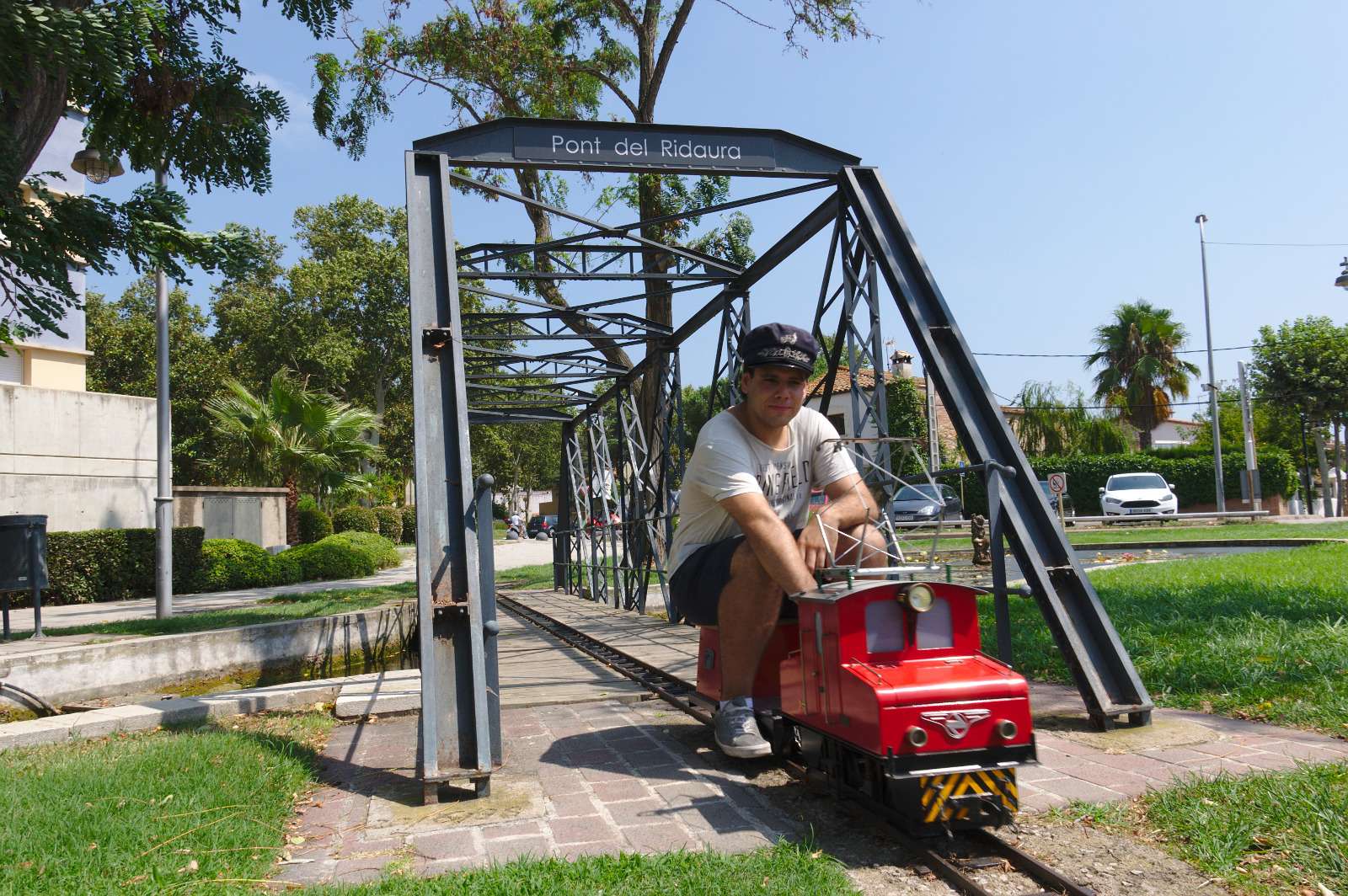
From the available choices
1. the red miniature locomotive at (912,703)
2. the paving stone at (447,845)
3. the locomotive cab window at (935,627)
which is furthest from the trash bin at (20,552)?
the locomotive cab window at (935,627)

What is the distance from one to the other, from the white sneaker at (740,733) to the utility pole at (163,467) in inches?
417

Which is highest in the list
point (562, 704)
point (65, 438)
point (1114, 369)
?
point (1114, 369)

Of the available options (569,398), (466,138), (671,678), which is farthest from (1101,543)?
(466,138)

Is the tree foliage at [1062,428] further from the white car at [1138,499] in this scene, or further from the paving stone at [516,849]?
the paving stone at [516,849]

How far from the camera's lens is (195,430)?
117 ft

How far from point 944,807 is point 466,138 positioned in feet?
16.3

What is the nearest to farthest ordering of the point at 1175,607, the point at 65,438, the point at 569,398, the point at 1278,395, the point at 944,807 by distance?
the point at 944,807 → the point at 1175,607 → the point at 569,398 → the point at 65,438 → the point at 1278,395

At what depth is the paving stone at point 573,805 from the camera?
3.75m

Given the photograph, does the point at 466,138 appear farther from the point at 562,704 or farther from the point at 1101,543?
the point at 1101,543

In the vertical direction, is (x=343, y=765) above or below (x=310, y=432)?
below

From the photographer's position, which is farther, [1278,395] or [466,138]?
[1278,395]

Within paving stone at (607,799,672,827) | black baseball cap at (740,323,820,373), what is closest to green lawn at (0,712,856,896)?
paving stone at (607,799,672,827)

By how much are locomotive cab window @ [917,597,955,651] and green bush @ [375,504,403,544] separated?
35589 mm

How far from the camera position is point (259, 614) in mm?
12039
